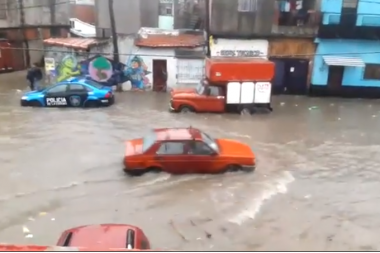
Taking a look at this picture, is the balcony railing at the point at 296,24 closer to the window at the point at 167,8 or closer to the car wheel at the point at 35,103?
the car wheel at the point at 35,103

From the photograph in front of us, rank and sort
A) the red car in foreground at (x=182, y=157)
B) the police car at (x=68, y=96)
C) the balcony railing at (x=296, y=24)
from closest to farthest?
the red car in foreground at (x=182, y=157), the police car at (x=68, y=96), the balcony railing at (x=296, y=24)

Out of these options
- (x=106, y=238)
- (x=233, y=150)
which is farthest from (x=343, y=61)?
(x=106, y=238)

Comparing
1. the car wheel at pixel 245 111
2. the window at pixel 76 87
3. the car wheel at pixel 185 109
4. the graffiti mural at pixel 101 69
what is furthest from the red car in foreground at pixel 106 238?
the graffiti mural at pixel 101 69

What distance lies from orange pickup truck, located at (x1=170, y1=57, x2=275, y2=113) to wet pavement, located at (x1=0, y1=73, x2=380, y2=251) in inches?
57.4

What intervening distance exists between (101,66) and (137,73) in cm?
215

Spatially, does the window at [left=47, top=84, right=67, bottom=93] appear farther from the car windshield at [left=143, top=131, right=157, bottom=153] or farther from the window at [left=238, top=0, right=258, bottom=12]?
the window at [left=238, top=0, right=258, bottom=12]

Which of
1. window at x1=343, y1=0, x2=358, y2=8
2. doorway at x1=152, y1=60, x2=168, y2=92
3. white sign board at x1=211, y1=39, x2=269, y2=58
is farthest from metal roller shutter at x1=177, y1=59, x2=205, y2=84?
window at x1=343, y1=0, x2=358, y2=8

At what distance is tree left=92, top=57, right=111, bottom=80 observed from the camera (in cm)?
2367

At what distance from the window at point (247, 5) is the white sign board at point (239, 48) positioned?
1.67 metres

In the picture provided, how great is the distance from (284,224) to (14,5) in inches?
1071

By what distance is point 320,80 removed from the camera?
75.4 feet

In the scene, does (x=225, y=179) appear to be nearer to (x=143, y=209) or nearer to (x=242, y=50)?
(x=143, y=209)

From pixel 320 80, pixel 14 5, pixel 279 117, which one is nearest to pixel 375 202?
pixel 279 117

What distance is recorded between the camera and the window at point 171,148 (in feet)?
37.1
